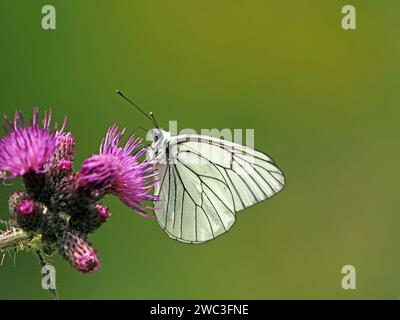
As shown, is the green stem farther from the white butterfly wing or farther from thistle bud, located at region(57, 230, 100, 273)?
the white butterfly wing

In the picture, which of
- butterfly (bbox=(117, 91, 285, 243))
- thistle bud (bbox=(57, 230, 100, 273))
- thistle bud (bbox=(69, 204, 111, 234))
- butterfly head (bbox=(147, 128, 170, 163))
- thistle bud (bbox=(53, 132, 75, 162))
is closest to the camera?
thistle bud (bbox=(57, 230, 100, 273))

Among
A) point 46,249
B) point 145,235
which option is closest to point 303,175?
point 145,235

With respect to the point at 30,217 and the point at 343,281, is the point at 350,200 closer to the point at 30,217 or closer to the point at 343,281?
the point at 343,281

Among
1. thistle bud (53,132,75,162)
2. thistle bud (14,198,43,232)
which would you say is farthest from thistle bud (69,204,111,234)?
thistle bud (53,132,75,162)

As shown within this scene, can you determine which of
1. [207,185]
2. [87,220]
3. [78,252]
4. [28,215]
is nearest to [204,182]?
[207,185]

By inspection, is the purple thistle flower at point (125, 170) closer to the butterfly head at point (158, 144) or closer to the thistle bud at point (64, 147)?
the thistle bud at point (64, 147)

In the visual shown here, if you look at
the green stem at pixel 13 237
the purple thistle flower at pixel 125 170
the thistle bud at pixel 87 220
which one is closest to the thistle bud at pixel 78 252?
the thistle bud at pixel 87 220

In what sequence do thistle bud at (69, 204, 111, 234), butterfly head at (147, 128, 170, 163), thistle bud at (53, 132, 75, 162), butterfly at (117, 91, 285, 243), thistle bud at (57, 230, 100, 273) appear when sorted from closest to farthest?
thistle bud at (57, 230, 100, 273) → thistle bud at (69, 204, 111, 234) → thistle bud at (53, 132, 75, 162) → butterfly head at (147, 128, 170, 163) → butterfly at (117, 91, 285, 243)
